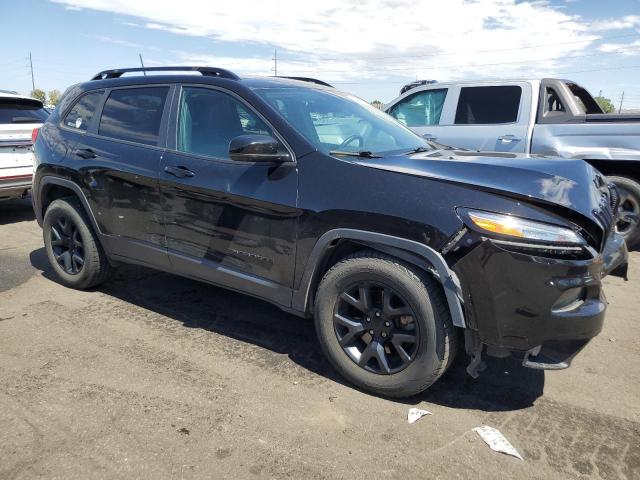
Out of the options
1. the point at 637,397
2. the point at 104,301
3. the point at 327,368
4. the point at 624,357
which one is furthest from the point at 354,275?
the point at 104,301

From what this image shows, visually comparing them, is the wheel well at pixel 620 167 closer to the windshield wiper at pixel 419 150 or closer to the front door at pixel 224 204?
the windshield wiper at pixel 419 150

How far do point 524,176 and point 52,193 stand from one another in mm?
4119

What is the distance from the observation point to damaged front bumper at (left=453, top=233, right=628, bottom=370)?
246 cm

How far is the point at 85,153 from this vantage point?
13.8 feet

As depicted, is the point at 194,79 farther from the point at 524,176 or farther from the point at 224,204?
the point at 524,176

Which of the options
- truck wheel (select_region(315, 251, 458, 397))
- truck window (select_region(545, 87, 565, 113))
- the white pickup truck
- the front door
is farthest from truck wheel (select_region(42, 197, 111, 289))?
truck window (select_region(545, 87, 565, 113))

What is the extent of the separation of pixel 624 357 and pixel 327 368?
2076 mm

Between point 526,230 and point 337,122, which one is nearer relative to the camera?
point 526,230

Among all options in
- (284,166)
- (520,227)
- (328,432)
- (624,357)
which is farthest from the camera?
(624,357)

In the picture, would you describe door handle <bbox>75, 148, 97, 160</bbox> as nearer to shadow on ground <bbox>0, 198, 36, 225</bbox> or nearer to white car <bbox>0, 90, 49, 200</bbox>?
white car <bbox>0, 90, 49, 200</bbox>

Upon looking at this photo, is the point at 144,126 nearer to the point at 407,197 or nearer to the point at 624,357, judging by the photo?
the point at 407,197

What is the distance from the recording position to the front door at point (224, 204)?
3150 millimetres

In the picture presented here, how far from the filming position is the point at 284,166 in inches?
123

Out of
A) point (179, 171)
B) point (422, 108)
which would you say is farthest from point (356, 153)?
point (422, 108)
